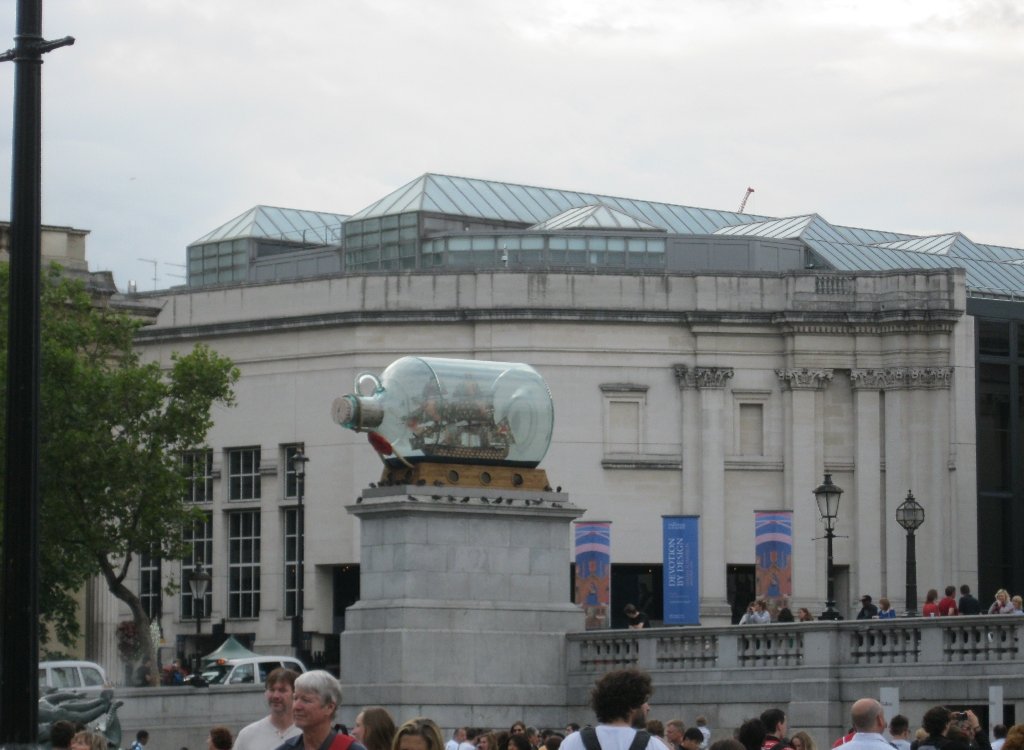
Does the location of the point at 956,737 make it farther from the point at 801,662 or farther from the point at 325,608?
the point at 325,608

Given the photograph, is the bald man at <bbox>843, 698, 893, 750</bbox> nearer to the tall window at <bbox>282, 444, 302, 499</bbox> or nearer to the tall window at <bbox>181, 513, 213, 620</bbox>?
the tall window at <bbox>282, 444, 302, 499</bbox>

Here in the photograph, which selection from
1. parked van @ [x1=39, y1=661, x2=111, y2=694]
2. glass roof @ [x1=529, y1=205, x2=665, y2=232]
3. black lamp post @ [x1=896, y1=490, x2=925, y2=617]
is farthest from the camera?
glass roof @ [x1=529, y1=205, x2=665, y2=232]

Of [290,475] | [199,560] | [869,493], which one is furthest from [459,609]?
[199,560]

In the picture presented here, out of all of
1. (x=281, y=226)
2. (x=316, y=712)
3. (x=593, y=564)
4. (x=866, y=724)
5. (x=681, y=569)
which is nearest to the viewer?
(x=316, y=712)

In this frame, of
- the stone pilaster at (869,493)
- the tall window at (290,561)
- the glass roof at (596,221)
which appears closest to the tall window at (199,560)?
the tall window at (290,561)

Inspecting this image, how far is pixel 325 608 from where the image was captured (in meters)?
74.7

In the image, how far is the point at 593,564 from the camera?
56.2 m

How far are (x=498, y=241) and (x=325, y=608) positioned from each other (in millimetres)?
14448

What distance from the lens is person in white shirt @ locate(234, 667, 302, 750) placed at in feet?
47.0

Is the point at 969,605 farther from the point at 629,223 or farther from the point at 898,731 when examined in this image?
the point at 629,223

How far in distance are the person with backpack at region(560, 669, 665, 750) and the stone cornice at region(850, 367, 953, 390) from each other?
62044mm

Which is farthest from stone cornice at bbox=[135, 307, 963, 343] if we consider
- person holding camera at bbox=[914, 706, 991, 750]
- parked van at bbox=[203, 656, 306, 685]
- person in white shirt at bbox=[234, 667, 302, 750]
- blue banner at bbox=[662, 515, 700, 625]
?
person in white shirt at bbox=[234, 667, 302, 750]

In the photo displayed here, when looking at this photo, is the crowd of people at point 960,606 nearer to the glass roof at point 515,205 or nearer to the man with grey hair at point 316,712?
the man with grey hair at point 316,712

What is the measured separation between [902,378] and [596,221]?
1325 centimetres
